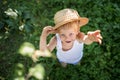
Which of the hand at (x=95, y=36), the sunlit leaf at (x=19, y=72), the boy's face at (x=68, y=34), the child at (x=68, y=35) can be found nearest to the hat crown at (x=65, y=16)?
the child at (x=68, y=35)

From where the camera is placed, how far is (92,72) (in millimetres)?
3799

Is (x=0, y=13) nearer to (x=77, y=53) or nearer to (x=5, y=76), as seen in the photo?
(x=77, y=53)

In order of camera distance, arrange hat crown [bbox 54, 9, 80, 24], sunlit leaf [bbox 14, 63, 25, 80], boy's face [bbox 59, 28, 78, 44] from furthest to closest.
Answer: boy's face [bbox 59, 28, 78, 44]
hat crown [bbox 54, 9, 80, 24]
sunlit leaf [bbox 14, 63, 25, 80]

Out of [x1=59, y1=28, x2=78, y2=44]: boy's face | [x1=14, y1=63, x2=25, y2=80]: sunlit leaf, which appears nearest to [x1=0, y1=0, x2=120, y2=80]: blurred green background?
[x1=59, y1=28, x2=78, y2=44]: boy's face

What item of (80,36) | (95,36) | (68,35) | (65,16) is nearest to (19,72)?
(65,16)

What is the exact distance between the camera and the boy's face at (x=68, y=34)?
2.77 meters

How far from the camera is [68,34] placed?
2.80 m

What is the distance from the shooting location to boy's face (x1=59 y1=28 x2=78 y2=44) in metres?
2.77

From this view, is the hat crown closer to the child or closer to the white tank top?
the child

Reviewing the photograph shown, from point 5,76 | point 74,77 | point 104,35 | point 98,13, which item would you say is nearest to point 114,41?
point 104,35

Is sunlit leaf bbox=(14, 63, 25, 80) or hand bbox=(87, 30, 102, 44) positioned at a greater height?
sunlit leaf bbox=(14, 63, 25, 80)

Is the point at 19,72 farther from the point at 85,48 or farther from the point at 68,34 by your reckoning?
the point at 85,48

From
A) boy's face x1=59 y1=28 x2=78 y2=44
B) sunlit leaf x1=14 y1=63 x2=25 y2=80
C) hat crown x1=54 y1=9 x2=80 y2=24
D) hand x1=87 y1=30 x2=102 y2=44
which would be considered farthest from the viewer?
hand x1=87 y1=30 x2=102 y2=44

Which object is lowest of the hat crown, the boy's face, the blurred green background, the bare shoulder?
the blurred green background
